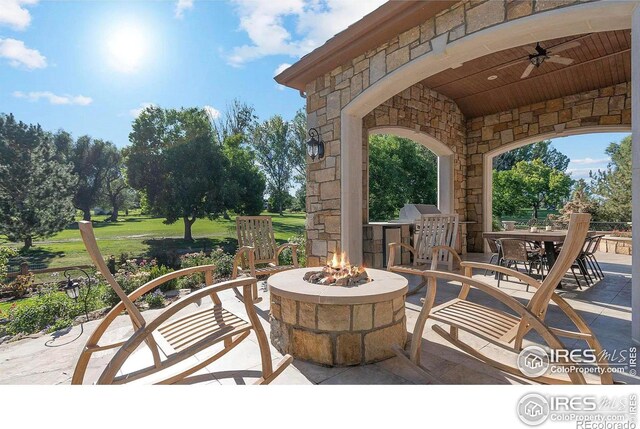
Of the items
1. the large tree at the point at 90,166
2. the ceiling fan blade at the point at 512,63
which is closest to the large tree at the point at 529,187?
the ceiling fan blade at the point at 512,63

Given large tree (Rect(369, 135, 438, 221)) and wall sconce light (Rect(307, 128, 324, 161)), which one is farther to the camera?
large tree (Rect(369, 135, 438, 221))

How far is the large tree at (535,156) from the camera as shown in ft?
78.6

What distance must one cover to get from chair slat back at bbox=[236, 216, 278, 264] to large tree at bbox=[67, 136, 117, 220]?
2320cm

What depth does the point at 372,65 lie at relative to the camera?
4.24 m

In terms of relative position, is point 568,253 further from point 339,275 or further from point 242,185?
point 242,185

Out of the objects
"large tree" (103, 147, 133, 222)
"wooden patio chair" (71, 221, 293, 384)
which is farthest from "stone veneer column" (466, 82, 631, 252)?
"large tree" (103, 147, 133, 222)

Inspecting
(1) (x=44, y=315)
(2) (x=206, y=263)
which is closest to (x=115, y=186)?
(2) (x=206, y=263)

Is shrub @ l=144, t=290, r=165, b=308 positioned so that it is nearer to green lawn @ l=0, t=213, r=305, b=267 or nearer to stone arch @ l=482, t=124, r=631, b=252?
stone arch @ l=482, t=124, r=631, b=252

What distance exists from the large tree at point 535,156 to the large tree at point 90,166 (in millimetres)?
29858

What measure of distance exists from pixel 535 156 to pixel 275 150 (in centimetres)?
2266

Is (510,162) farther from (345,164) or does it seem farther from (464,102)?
(345,164)

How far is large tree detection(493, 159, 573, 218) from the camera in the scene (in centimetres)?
1748
